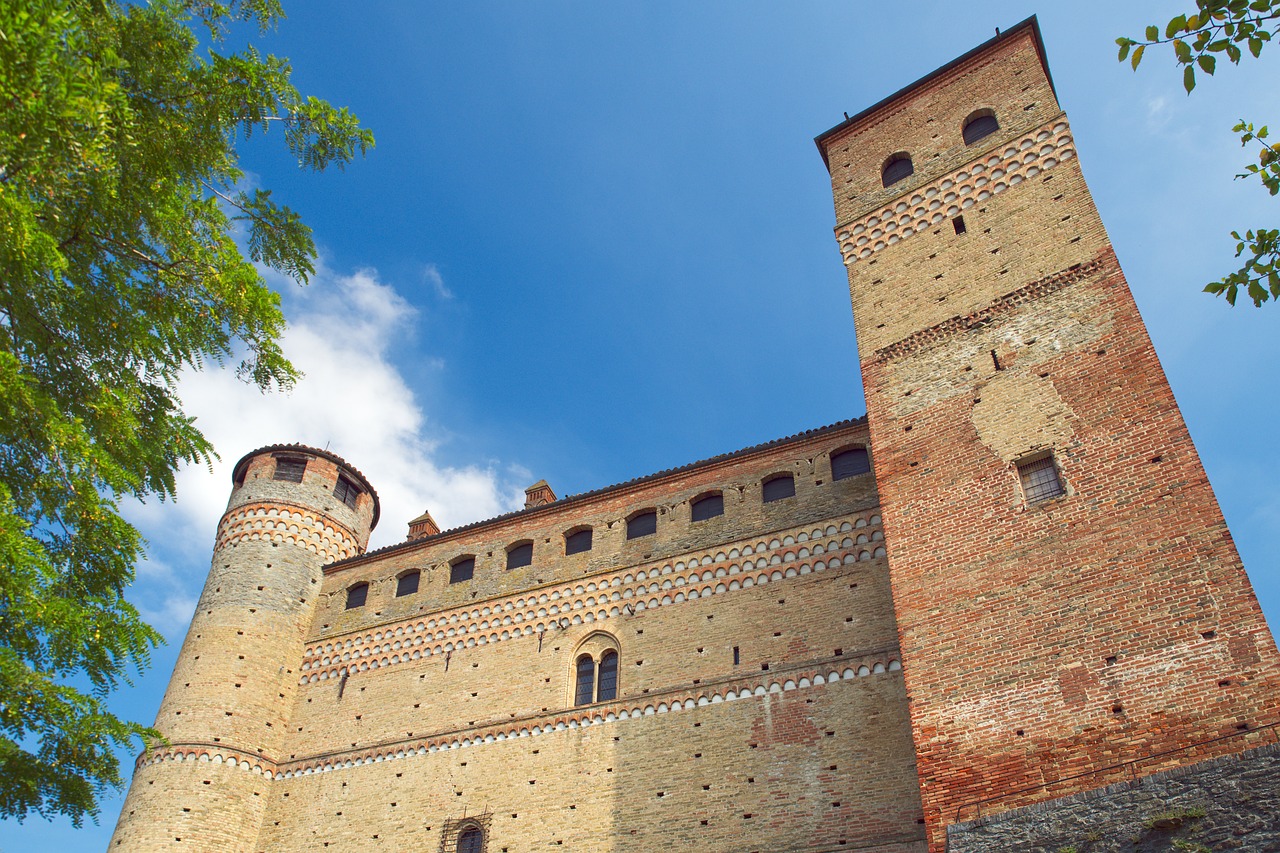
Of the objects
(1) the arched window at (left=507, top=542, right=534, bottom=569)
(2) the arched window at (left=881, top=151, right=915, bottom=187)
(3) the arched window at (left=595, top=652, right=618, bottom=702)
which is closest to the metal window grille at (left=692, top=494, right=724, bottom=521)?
(3) the arched window at (left=595, top=652, right=618, bottom=702)

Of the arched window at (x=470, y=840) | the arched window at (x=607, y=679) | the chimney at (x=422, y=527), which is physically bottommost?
the arched window at (x=470, y=840)

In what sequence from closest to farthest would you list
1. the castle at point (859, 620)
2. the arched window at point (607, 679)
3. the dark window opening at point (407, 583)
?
the castle at point (859, 620)
the arched window at point (607, 679)
the dark window opening at point (407, 583)

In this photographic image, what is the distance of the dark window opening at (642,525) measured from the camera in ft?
53.4

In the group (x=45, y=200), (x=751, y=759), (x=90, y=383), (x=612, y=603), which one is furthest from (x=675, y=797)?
(x=45, y=200)

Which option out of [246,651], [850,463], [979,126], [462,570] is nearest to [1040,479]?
[850,463]

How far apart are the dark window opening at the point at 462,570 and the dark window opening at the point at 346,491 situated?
3.65m

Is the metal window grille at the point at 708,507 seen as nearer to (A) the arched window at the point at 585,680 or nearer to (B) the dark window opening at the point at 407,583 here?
(A) the arched window at the point at 585,680

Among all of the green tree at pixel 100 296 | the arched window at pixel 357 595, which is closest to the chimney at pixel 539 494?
the arched window at pixel 357 595

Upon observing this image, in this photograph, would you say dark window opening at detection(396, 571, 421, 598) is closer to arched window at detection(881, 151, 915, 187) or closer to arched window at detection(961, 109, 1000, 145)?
arched window at detection(881, 151, 915, 187)

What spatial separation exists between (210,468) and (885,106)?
13.1 m

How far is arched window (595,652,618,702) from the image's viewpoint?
14609mm

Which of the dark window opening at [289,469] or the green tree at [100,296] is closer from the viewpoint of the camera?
the green tree at [100,296]

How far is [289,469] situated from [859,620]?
12137 mm

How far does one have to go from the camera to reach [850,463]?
15086 millimetres
